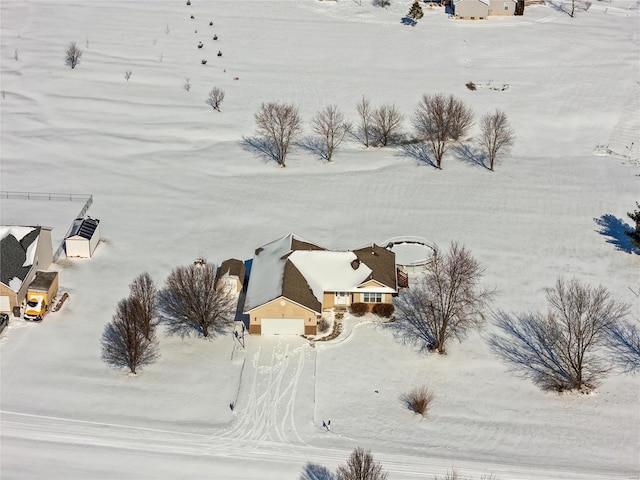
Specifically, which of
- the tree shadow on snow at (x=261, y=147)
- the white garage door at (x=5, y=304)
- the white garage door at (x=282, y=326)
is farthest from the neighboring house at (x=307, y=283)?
the tree shadow on snow at (x=261, y=147)

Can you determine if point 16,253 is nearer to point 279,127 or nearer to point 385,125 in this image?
point 279,127

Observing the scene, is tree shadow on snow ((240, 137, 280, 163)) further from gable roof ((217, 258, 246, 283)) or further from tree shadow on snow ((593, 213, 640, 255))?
tree shadow on snow ((593, 213, 640, 255))

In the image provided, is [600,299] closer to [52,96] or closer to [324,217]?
[324,217]

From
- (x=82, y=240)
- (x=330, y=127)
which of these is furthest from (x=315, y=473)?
(x=330, y=127)

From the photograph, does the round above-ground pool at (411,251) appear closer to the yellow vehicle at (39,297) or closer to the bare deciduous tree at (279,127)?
the bare deciduous tree at (279,127)

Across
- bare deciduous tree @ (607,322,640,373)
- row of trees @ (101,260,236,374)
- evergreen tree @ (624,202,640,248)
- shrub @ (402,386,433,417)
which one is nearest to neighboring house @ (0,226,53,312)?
row of trees @ (101,260,236,374)

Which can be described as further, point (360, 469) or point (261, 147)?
point (261, 147)

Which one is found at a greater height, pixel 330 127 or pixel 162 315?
pixel 330 127
